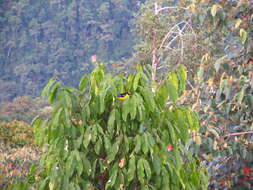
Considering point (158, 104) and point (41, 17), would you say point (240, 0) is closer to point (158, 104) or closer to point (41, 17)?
point (158, 104)

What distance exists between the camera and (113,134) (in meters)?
2.28

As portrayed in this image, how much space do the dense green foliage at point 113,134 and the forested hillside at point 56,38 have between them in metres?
35.5

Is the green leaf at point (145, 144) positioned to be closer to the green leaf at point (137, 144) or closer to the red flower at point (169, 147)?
the green leaf at point (137, 144)

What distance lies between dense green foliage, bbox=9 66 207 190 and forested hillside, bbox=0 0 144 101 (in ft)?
116

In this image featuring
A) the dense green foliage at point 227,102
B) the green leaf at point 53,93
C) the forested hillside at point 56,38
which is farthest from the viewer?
the forested hillside at point 56,38

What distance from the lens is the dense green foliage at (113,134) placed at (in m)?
2.12

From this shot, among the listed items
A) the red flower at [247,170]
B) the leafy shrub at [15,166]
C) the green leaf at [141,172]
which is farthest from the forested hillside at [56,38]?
the green leaf at [141,172]

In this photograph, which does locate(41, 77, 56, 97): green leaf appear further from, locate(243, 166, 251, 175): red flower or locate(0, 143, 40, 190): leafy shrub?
locate(0, 143, 40, 190): leafy shrub

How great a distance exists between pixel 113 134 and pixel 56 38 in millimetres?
41203

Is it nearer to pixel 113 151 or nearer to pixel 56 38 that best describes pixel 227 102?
pixel 113 151

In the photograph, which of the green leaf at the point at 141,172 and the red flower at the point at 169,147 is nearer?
the green leaf at the point at 141,172

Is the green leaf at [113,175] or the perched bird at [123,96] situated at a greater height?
the perched bird at [123,96]

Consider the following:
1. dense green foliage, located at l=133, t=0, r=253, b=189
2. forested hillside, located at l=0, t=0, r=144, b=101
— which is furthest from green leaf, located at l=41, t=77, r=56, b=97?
forested hillside, located at l=0, t=0, r=144, b=101

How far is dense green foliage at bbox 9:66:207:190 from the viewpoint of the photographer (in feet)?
6.95
